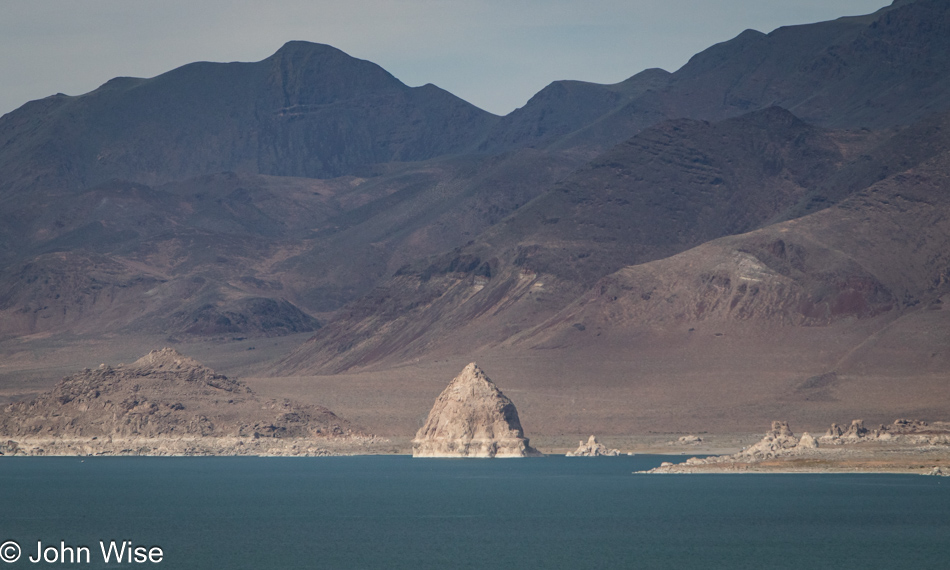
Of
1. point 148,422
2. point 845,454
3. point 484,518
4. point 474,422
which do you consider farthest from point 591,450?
point 484,518

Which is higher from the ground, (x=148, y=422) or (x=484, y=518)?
(x=148, y=422)

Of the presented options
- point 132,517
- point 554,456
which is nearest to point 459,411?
point 554,456

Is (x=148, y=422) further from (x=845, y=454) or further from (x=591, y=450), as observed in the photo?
(x=845, y=454)

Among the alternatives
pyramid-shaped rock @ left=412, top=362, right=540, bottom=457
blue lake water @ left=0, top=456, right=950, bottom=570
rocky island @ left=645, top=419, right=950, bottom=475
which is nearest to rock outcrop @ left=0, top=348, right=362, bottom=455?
blue lake water @ left=0, top=456, right=950, bottom=570

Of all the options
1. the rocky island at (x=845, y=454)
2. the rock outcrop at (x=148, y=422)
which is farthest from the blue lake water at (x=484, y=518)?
the rock outcrop at (x=148, y=422)

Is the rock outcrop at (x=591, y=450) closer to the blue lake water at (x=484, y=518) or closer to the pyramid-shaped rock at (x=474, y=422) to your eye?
the pyramid-shaped rock at (x=474, y=422)

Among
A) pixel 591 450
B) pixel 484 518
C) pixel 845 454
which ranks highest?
pixel 591 450

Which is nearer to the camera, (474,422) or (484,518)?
(484,518)

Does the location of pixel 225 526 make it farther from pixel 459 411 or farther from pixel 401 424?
pixel 401 424
